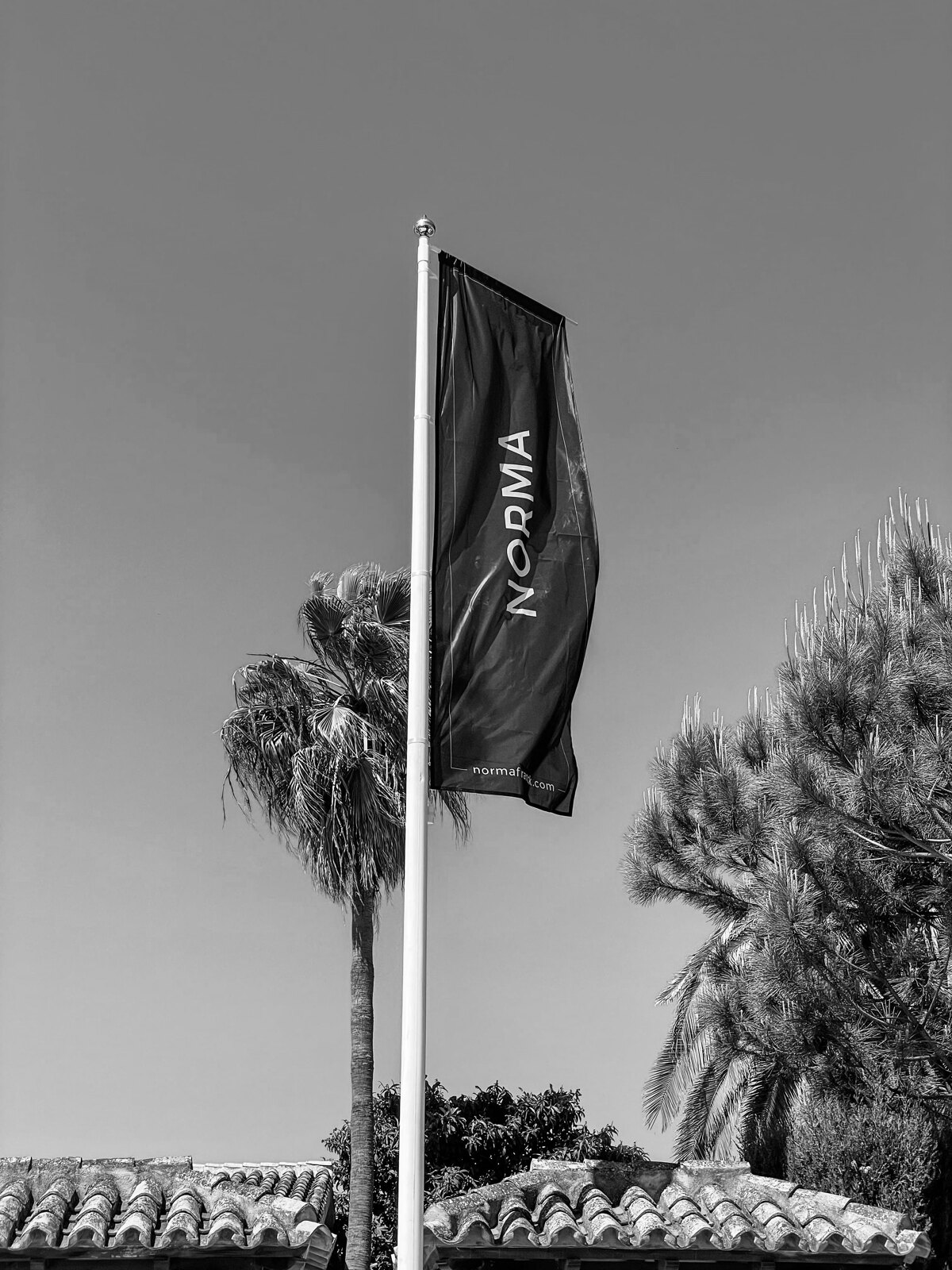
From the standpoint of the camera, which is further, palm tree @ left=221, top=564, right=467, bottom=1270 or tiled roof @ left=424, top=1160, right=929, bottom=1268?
palm tree @ left=221, top=564, right=467, bottom=1270

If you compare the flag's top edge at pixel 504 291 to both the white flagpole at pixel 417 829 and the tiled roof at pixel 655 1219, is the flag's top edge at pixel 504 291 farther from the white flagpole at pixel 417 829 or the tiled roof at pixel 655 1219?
the tiled roof at pixel 655 1219

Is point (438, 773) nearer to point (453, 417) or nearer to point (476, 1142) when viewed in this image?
point (453, 417)

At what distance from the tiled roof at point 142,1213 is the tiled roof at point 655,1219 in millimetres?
1470

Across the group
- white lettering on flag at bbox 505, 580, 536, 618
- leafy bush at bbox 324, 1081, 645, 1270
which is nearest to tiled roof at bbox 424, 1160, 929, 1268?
white lettering on flag at bbox 505, 580, 536, 618

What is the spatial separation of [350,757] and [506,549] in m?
11.3

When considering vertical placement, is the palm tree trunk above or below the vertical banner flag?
below

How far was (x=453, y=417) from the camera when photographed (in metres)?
8.15

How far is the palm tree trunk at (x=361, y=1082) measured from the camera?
17.7 meters

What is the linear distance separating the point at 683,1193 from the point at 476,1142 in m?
12.5

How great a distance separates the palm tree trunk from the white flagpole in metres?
10.9

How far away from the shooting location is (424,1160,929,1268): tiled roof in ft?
33.6

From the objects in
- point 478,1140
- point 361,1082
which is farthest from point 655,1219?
point 478,1140

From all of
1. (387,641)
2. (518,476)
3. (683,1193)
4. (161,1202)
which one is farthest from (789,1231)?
(387,641)

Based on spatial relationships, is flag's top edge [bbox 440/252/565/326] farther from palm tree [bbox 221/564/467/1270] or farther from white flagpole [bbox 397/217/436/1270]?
palm tree [bbox 221/564/467/1270]
